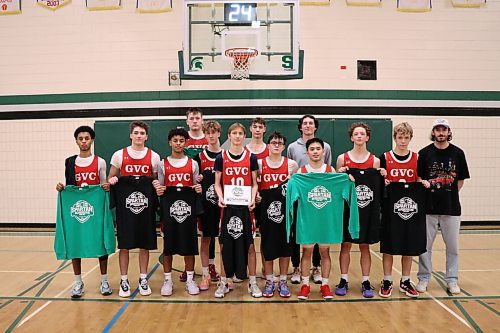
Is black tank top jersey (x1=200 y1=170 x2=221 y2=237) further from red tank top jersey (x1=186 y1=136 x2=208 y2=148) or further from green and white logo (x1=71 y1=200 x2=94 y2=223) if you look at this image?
green and white logo (x1=71 y1=200 x2=94 y2=223)

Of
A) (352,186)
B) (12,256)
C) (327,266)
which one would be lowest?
(12,256)

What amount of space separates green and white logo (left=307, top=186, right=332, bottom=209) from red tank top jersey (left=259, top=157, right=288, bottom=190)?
0.34 m

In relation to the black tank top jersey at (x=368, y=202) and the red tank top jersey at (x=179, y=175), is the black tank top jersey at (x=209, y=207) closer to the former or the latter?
the red tank top jersey at (x=179, y=175)

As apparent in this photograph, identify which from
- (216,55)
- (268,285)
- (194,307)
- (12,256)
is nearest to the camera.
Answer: (194,307)

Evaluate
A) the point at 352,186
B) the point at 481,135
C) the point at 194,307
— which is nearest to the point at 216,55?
the point at 352,186

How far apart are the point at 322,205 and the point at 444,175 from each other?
4.59 ft

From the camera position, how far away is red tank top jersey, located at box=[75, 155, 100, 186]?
441cm

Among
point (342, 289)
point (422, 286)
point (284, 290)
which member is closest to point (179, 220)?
point (284, 290)

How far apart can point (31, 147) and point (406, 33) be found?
8114 mm

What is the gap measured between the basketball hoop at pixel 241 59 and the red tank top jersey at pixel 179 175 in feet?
9.12

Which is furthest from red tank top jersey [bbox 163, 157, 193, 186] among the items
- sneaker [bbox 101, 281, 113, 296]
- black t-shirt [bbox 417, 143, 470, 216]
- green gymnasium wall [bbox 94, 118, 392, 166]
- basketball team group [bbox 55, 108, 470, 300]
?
green gymnasium wall [bbox 94, 118, 392, 166]

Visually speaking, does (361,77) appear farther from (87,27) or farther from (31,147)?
(31,147)

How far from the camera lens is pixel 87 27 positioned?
8.29 metres

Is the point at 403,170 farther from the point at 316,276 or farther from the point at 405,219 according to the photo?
the point at 316,276
